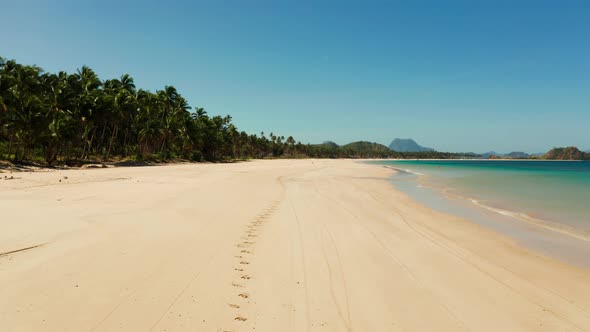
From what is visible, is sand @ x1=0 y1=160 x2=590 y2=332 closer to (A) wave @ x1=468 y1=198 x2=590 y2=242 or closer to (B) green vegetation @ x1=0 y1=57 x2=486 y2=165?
(A) wave @ x1=468 y1=198 x2=590 y2=242

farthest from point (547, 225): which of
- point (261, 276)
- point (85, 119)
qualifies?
point (85, 119)

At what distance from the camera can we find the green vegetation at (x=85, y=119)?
33312 millimetres

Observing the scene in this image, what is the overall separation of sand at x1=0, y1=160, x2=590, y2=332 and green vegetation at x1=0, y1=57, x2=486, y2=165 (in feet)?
101

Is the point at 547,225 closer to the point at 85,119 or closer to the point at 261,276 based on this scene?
the point at 261,276

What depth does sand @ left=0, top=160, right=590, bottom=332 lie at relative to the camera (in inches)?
166

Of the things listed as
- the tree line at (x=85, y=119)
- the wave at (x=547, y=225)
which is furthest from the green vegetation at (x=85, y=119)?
the wave at (x=547, y=225)

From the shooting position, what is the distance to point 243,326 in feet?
13.1

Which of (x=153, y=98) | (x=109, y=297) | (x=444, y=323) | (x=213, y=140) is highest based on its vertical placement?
(x=153, y=98)

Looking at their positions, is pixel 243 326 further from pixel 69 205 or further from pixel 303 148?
pixel 303 148

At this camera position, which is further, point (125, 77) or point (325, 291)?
point (125, 77)

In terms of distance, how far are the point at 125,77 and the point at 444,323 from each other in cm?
7260

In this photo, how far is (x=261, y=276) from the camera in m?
5.67

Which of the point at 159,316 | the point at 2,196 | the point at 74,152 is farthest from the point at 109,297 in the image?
the point at 74,152

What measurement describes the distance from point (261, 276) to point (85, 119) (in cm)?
4705
